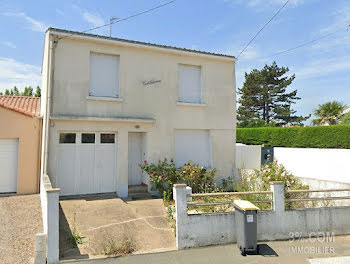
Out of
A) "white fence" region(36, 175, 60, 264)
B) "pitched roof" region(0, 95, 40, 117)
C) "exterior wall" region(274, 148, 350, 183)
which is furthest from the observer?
"pitched roof" region(0, 95, 40, 117)

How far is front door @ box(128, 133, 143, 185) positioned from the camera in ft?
35.6

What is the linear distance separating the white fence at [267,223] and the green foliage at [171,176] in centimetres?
335

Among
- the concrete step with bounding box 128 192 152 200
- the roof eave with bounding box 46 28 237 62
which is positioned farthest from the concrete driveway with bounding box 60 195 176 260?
the roof eave with bounding box 46 28 237 62

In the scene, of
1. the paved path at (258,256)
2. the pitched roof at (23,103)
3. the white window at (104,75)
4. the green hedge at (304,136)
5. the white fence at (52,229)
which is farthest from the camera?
the green hedge at (304,136)

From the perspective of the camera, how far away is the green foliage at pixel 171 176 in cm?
1012

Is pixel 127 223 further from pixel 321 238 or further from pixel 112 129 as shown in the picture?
pixel 321 238

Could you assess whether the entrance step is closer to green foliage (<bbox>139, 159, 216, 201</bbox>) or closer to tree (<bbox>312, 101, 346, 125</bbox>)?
green foliage (<bbox>139, 159, 216, 201</bbox>)

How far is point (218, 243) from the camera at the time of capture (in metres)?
6.60

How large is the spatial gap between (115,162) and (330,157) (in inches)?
390

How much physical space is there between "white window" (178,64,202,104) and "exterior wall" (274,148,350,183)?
6266 mm

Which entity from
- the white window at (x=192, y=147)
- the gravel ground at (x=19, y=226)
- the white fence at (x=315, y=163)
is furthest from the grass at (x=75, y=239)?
the white fence at (x=315, y=163)

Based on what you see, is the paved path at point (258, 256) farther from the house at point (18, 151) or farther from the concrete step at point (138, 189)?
the house at point (18, 151)

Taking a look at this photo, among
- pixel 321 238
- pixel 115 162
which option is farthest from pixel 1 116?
pixel 321 238

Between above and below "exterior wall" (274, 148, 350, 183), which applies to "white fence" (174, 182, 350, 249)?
below
